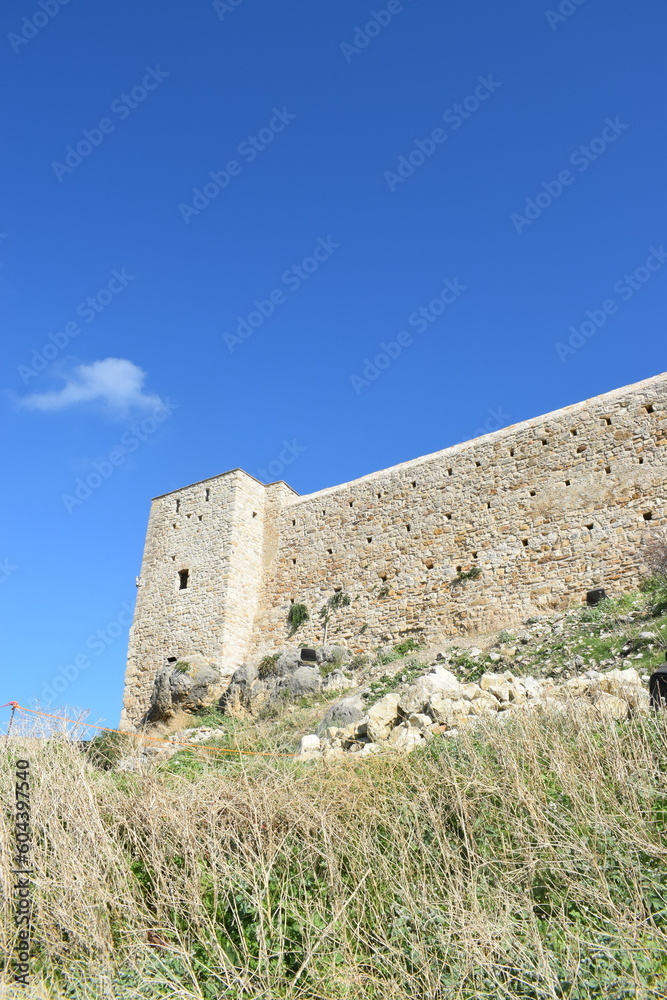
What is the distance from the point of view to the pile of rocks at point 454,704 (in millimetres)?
6316

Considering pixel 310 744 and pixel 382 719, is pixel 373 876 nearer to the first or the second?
pixel 382 719

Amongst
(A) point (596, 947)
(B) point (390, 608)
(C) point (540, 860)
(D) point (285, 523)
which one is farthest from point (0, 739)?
(D) point (285, 523)

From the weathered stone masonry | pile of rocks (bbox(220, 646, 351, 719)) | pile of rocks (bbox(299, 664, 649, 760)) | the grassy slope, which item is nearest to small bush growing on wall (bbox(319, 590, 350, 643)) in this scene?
the weathered stone masonry

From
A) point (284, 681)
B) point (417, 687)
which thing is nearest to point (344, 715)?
point (417, 687)

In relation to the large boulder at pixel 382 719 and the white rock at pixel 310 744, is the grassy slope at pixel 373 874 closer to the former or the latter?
the large boulder at pixel 382 719

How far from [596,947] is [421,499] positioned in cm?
1341

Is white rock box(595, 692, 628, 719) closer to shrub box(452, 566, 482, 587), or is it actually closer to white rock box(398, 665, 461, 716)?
white rock box(398, 665, 461, 716)

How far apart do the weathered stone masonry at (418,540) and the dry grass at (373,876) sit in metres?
8.84

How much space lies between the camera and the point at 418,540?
16266 mm

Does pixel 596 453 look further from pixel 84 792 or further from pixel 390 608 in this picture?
pixel 84 792

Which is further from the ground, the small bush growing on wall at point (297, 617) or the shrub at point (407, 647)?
the small bush growing on wall at point (297, 617)

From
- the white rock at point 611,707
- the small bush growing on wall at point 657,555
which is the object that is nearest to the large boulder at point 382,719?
the white rock at point 611,707

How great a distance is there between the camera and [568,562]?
1370 cm

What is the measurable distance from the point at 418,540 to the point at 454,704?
8.67 metres
